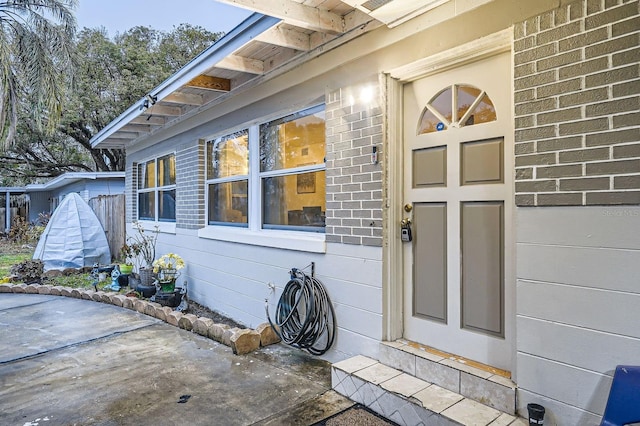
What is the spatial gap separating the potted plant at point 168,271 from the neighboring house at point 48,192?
8.50 meters

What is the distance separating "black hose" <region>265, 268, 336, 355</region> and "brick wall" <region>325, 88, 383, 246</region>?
1.58 feet

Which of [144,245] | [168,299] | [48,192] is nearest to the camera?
[168,299]

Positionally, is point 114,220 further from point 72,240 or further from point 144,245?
point 144,245

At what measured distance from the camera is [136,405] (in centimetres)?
267

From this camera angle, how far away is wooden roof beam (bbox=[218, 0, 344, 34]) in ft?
8.53

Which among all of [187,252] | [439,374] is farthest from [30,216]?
[439,374]

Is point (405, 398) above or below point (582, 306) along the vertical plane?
below

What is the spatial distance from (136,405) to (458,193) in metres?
2.53

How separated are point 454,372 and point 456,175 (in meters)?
1.23

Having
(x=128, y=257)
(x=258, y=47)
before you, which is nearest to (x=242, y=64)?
(x=258, y=47)

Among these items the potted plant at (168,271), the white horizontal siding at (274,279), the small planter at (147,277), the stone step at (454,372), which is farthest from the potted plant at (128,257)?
the stone step at (454,372)

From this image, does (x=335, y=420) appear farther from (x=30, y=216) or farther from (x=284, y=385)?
(x=30, y=216)

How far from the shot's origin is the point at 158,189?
7.23 meters

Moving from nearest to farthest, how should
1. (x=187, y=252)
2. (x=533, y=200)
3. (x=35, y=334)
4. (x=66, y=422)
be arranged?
(x=533, y=200) → (x=66, y=422) → (x=35, y=334) → (x=187, y=252)
